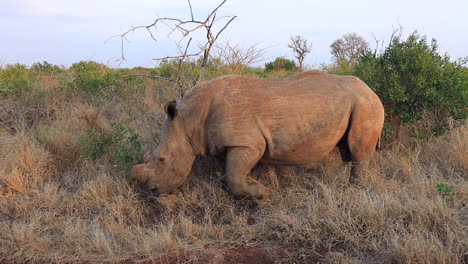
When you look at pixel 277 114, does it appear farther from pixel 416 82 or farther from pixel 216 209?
pixel 416 82

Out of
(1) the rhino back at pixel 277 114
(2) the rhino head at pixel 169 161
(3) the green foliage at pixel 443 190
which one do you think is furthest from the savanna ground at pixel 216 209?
(1) the rhino back at pixel 277 114

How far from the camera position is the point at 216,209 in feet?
16.0

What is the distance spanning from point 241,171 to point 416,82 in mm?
3228

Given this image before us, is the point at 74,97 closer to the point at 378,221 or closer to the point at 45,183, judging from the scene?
the point at 45,183

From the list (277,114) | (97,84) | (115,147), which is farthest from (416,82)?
(97,84)

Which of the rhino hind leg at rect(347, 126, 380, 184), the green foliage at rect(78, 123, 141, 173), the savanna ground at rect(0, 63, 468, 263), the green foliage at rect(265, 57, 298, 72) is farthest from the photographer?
the green foliage at rect(265, 57, 298, 72)

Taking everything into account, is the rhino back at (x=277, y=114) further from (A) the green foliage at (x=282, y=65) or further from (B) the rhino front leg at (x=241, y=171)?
(A) the green foliage at (x=282, y=65)

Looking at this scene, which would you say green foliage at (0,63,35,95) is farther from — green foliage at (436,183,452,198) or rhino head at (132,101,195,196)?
green foliage at (436,183,452,198)

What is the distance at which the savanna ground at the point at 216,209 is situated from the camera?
379 cm

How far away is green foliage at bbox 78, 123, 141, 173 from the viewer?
18.4 feet

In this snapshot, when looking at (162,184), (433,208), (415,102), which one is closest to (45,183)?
(162,184)

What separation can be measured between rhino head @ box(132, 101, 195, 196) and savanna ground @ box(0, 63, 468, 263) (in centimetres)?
25

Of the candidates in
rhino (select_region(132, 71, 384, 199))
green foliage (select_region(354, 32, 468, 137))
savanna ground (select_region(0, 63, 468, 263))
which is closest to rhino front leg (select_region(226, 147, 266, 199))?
rhino (select_region(132, 71, 384, 199))

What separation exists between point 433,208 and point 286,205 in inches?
58.5
